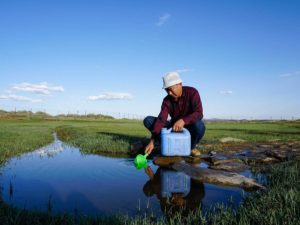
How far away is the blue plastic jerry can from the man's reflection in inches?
36.7

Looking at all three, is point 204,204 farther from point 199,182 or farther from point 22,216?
point 22,216

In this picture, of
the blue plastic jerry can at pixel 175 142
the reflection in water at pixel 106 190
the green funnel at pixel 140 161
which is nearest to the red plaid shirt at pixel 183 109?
the blue plastic jerry can at pixel 175 142

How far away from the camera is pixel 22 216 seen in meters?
3.49

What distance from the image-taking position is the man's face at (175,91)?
290 inches

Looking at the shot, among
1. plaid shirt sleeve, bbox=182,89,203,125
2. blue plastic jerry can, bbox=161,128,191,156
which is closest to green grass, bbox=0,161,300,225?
blue plastic jerry can, bbox=161,128,191,156

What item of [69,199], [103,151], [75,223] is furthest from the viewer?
[103,151]

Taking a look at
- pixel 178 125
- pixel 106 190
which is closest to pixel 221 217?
pixel 106 190

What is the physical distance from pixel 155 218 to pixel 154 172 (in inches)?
120

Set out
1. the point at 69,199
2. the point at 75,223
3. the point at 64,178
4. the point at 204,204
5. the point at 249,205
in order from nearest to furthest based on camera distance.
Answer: the point at 75,223 → the point at 249,205 → the point at 204,204 → the point at 69,199 → the point at 64,178

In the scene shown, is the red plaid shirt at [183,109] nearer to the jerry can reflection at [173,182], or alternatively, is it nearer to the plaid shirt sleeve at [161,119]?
the plaid shirt sleeve at [161,119]

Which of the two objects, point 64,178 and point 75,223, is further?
point 64,178

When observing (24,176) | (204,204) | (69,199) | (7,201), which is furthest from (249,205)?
(24,176)

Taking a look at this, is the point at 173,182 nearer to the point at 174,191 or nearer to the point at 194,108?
the point at 174,191

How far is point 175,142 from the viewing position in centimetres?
757
